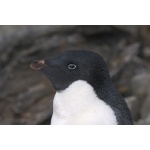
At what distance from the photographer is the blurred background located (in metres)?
4.07

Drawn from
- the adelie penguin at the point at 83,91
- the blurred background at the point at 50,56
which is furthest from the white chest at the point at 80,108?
the blurred background at the point at 50,56

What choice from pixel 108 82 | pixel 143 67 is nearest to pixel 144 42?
pixel 143 67

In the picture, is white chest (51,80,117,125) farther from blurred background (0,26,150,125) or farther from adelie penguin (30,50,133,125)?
blurred background (0,26,150,125)

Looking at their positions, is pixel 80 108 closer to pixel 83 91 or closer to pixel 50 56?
pixel 83 91

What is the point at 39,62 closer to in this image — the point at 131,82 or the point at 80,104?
the point at 80,104

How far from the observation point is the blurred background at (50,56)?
4.07 metres

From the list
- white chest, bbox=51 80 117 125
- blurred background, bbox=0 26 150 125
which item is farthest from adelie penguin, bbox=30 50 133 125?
blurred background, bbox=0 26 150 125

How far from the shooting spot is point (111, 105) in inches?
90.7

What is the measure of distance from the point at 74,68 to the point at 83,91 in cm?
9

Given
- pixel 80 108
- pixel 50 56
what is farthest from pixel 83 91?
pixel 50 56

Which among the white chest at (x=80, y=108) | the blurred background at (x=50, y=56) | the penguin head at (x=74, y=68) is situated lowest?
the white chest at (x=80, y=108)

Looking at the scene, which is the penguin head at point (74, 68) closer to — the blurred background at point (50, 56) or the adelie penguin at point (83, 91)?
the adelie penguin at point (83, 91)

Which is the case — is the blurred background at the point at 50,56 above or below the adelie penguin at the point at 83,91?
above

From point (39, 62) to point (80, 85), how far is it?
0.56 ft
